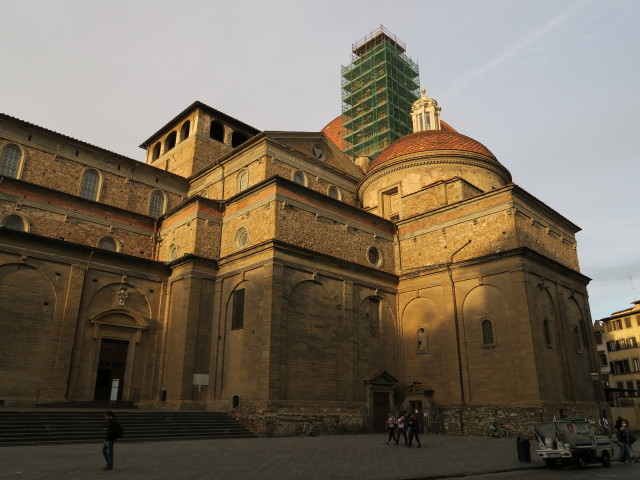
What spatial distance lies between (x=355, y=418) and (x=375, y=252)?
916 cm

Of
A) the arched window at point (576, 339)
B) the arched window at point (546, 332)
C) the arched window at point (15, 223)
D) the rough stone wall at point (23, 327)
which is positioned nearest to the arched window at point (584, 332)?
the arched window at point (576, 339)

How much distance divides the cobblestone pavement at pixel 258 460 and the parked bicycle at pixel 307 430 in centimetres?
230

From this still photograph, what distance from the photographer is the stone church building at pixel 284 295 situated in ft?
71.1

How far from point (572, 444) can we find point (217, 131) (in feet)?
96.8

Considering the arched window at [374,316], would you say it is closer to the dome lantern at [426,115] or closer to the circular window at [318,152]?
the circular window at [318,152]

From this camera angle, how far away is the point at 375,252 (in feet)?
91.2

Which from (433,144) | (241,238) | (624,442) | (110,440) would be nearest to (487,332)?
(624,442)

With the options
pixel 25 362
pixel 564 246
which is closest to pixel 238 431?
pixel 25 362

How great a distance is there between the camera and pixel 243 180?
28.8m

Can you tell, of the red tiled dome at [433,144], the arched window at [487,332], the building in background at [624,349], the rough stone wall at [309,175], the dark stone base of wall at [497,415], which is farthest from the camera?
the building in background at [624,349]

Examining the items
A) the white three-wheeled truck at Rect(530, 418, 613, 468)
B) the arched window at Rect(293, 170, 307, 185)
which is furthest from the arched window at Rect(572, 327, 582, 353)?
the arched window at Rect(293, 170, 307, 185)

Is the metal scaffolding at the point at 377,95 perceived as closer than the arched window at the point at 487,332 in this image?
No

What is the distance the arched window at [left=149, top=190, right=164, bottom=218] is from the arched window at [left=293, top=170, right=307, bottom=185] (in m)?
8.86

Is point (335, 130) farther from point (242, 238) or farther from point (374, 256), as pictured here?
point (242, 238)
